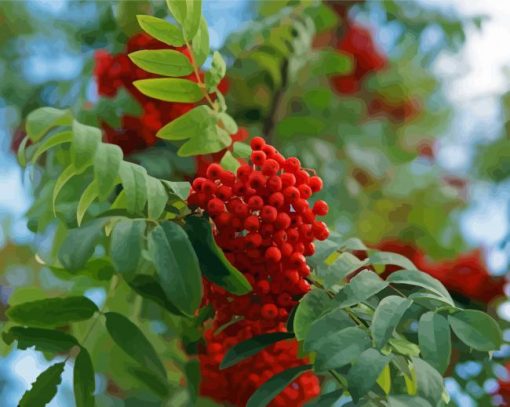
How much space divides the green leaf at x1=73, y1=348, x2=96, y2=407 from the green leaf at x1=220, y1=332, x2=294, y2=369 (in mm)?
193

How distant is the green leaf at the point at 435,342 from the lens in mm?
1075

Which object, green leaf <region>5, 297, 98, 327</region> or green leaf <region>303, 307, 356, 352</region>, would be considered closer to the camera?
green leaf <region>303, 307, 356, 352</region>

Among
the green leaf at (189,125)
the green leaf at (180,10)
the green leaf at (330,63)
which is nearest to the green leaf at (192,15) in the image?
the green leaf at (180,10)

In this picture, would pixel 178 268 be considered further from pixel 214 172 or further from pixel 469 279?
pixel 469 279

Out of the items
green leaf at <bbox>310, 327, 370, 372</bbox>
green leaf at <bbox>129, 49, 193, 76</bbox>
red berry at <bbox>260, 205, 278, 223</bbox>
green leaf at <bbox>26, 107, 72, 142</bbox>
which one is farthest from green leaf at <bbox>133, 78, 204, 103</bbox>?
green leaf at <bbox>310, 327, 370, 372</bbox>

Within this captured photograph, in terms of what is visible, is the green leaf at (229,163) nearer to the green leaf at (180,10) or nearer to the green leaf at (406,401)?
the green leaf at (180,10)

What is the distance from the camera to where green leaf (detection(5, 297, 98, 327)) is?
4.16 ft

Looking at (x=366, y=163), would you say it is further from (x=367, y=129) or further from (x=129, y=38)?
(x=129, y=38)

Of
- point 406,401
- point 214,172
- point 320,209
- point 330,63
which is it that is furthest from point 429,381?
point 330,63

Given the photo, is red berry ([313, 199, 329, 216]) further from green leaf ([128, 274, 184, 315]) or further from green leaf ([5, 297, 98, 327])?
green leaf ([5, 297, 98, 327])

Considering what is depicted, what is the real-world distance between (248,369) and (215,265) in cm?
28

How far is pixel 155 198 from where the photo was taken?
1.14 metres

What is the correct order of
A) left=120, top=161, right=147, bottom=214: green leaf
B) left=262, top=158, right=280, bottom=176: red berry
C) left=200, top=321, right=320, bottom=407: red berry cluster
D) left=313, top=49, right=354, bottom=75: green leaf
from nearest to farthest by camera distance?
left=120, top=161, right=147, bottom=214: green leaf → left=262, top=158, right=280, bottom=176: red berry → left=200, top=321, right=320, bottom=407: red berry cluster → left=313, top=49, right=354, bottom=75: green leaf

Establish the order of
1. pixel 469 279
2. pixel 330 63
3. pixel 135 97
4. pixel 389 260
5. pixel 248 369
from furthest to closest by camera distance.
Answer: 1. pixel 330 63
2. pixel 469 279
3. pixel 135 97
4. pixel 248 369
5. pixel 389 260
